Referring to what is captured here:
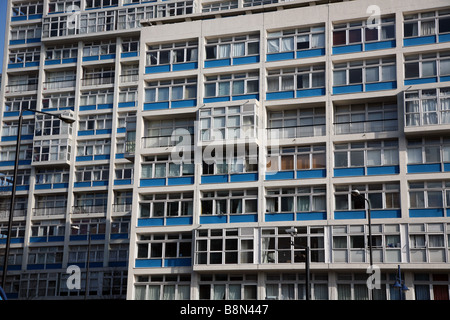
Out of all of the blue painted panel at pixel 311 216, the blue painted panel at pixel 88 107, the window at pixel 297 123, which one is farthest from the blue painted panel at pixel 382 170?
the blue painted panel at pixel 88 107

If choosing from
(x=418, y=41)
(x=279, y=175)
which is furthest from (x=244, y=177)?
(x=418, y=41)

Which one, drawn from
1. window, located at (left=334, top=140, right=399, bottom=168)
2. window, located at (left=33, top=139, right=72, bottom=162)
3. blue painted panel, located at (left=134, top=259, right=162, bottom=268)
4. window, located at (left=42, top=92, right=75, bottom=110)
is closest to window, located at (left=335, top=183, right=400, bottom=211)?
window, located at (left=334, top=140, right=399, bottom=168)

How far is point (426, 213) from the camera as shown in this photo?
40.4 metres

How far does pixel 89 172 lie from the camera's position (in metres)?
69.0

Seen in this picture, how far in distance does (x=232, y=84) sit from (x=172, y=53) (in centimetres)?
546

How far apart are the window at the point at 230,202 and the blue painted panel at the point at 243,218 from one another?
0.28 meters

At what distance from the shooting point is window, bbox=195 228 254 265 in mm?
43062

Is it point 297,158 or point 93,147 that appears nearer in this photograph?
point 297,158

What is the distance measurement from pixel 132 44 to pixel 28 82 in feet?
41.9

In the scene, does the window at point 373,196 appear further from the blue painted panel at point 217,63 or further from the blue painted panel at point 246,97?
the blue painted panel at point 217,63

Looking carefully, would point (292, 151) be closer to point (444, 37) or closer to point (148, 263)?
point (444, 37)

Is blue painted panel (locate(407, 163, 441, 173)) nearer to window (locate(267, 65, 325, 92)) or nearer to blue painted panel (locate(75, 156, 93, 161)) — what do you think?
window (locate(267, 65, 325, 92))
